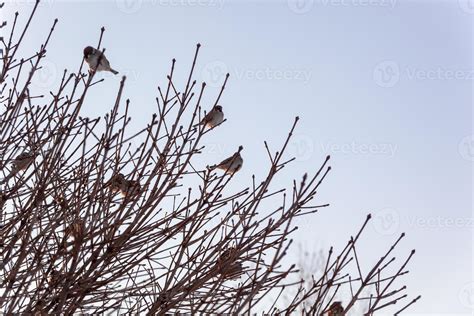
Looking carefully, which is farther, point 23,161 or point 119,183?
point 23,161

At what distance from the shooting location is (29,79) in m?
4.06

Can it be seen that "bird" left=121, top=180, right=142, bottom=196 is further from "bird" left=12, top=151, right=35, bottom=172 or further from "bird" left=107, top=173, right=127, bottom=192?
"bird" left=12, top=151, right=35, bottom=172

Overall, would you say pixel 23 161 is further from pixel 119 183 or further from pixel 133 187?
pixel 133 187

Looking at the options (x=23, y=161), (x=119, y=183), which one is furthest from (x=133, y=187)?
(x=23, y=161)

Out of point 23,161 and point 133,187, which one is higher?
point 23,161

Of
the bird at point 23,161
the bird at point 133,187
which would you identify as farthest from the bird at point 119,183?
the bird at point 23,161

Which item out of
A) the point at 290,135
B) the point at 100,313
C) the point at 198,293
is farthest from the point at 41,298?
the point at 290,135

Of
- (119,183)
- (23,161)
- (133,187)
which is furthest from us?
(23,161)

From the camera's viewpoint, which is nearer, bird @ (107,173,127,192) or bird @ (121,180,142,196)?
bird @ (121,180,142,196)

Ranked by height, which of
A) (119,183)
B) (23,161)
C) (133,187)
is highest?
(23,161)

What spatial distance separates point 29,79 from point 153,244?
4.88 feet

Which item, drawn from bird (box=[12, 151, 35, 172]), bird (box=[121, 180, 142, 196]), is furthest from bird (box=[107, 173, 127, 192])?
bird (box=[12, 151, 35, 172])

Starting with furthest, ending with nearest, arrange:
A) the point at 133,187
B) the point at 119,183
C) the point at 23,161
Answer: the point at 23,161, the point at 119,183, the point at 133,187

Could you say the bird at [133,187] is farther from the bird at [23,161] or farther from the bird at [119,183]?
the bird at [23,161]
